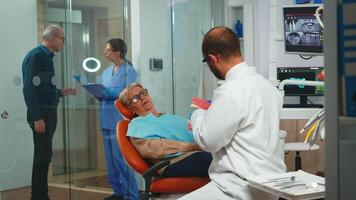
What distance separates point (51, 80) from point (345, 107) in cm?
376

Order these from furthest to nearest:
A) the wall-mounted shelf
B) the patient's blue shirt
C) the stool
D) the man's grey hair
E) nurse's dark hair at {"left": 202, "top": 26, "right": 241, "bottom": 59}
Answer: the man's grey hair < the stool < the wall-mounted shelf < the patient's blue shirt < nurse's dark hair at {"left": 202, "top": 26, "right": 241, "bottom": 59}

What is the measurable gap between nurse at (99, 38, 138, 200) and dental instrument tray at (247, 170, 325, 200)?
8.44 feet

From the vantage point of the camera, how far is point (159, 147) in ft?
7.82

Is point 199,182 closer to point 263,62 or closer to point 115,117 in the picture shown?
point 115,117

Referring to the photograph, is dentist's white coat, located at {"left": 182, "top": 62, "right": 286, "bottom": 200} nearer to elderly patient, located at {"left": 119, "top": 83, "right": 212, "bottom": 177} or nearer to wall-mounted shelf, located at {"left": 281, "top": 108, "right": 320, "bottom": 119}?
elderly patient, located at {"left": 119, "top": 83, "right": 212, "bottom": 177}

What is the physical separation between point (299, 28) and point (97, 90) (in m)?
1.95

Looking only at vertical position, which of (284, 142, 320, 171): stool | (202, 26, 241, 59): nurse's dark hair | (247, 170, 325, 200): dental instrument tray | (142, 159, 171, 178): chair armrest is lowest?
(284, 142, 320, 171): stool

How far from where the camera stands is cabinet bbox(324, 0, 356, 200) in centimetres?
68

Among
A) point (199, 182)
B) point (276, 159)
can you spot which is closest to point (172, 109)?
point (199, 182)

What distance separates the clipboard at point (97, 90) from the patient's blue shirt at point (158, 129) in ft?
5.58

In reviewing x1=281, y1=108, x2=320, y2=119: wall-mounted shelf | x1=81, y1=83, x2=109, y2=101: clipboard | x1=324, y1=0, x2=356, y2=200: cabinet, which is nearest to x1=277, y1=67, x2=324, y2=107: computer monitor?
x1=281, y1=108, x2=320, y2=119: wall-mounted shelf

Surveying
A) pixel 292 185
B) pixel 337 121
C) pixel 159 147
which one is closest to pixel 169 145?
pixel 159 147

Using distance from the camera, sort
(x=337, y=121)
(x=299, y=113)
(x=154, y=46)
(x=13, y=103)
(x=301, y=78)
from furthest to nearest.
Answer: (x=154, y=46) < (x=13, y=103) < (x=301, y=78) < (x=299, y=113) < (x=337, y=121)

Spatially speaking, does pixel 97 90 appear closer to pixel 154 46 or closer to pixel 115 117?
pixel 115 117
